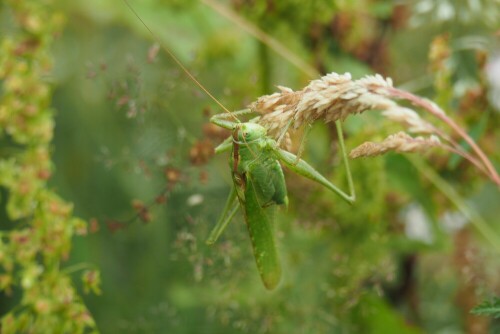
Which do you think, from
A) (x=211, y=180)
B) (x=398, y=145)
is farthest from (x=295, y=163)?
(x=211, y=180)

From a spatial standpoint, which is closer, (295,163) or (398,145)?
(398,145)

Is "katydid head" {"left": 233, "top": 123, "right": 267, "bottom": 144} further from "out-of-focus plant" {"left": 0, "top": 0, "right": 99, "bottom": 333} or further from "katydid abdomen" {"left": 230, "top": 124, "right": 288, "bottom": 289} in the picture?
"out-of-focus plant" {"left": 0, "top": 0, "right": 99, "bottom": 333}

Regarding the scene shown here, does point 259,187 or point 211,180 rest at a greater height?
point 259,187

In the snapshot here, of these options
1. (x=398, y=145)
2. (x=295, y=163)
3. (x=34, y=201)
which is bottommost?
(x=34, y=201)

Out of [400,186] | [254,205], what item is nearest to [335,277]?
[400,186]

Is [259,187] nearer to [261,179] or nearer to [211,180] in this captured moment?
[261,179]

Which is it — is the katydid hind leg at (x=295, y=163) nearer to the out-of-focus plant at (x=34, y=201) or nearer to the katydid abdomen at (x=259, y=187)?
the katydid abdomen at (x=259, y=187)

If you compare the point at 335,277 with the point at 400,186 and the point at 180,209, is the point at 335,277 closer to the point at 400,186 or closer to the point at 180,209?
the point at 400,186
